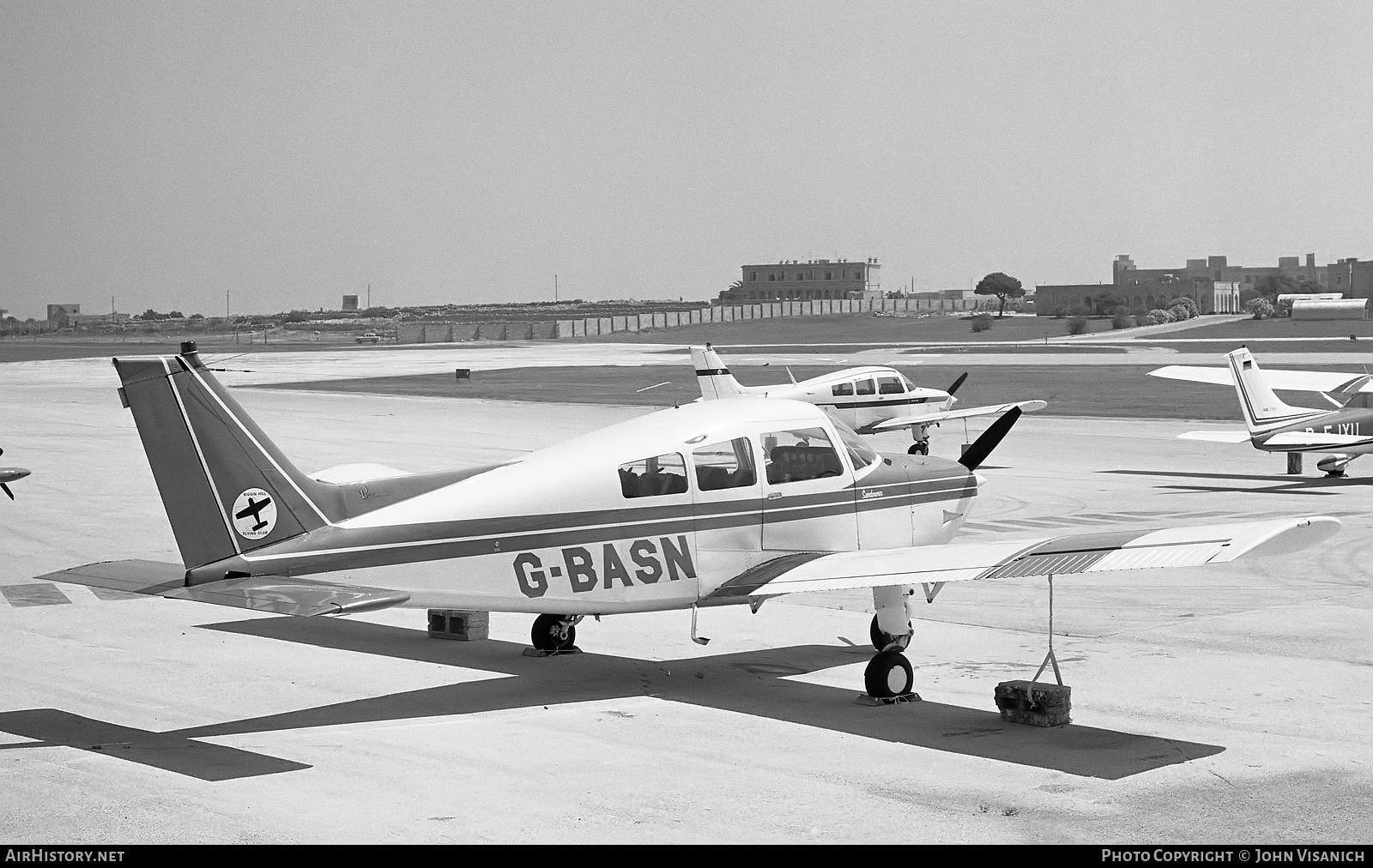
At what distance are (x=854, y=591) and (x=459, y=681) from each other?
5.82 m

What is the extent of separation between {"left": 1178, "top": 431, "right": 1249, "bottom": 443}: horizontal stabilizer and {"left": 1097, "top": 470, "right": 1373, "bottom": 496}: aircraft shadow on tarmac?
2.38 feet

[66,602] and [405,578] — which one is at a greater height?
[405,578]


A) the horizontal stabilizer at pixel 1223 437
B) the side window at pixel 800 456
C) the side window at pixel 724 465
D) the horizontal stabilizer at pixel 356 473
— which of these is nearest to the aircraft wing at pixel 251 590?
the horizontal stabilizer at pixel 356 473

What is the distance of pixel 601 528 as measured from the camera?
461 inches

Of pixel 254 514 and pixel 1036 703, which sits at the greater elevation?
pixel 254 514

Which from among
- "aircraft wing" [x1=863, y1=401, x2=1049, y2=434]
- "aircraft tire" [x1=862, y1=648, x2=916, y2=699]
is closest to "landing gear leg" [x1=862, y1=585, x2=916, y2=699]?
"aircraft tire" [x1=862, y1=648, x2=916, y2=699]

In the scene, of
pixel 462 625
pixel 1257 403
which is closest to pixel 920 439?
pixel 1257 403

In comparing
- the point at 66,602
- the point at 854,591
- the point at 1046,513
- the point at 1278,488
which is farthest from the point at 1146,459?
the point at 66,602

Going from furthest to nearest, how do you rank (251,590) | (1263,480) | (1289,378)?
(1289,378) < (1263,480) < (251,590)

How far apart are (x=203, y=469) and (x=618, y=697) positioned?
3626 mm

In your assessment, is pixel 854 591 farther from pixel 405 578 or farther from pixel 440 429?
pixel 440 429

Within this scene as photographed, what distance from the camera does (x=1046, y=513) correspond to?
927 inches

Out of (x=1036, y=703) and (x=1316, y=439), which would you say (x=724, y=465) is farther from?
(x=1316, y=439)

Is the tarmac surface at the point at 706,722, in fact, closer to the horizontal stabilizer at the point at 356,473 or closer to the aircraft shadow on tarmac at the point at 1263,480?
the horizontal stabilizer at the point at 356,473
